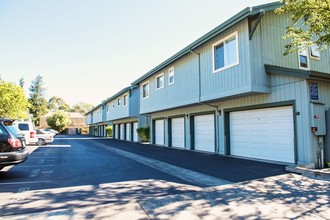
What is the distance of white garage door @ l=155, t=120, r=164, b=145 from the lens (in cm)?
1922

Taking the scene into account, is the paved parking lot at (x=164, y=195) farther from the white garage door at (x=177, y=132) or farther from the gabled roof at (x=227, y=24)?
the white garage door at (x=177, y=132)

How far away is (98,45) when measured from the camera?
17281mm

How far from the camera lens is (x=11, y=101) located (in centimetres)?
2428

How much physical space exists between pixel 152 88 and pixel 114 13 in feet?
23.5

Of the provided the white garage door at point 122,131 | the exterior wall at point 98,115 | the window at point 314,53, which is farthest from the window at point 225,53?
the exterior wall at point 98,115

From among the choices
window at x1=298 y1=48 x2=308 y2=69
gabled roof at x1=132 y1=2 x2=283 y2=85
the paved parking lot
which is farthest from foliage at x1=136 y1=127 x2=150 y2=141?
window at x1=298 y1=48 x2=308 y2=69

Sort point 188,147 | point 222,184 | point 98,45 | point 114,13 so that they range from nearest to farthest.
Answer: point 222,184, point 114,13, point 188,147, point 98,45

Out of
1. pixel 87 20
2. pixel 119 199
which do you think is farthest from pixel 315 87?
pixel 87 20

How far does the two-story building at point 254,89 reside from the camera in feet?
27.4

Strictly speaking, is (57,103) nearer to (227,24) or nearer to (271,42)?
(227,24)

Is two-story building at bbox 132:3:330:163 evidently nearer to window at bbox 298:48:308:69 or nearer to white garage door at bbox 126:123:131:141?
window at bbox 298:48:308:69

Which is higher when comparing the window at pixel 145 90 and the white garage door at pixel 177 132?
the window at pixel 145 90

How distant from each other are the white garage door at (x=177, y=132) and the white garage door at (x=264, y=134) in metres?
5.01

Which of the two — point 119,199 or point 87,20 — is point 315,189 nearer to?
point 119,199
